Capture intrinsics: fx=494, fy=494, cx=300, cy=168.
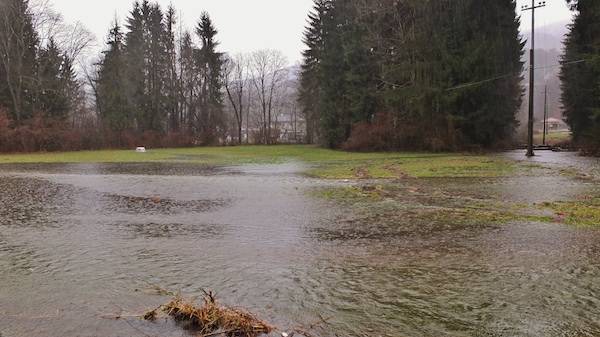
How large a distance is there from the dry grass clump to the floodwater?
165 mm

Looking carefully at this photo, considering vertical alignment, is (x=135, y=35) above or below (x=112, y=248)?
above

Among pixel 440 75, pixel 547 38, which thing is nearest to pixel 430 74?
pixel 440 75

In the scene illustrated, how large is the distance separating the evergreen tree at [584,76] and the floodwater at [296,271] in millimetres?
24094

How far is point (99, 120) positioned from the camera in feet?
185

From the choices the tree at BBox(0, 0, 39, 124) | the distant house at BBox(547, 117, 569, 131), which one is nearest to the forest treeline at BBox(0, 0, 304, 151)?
the tree at BBox(0, 0, 39, 124)

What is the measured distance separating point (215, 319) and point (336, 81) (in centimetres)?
4288

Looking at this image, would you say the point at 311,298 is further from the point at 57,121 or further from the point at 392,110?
the point at 57,121

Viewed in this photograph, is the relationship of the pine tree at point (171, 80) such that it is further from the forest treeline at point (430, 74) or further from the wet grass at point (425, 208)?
the wet grass at point (425, 208)

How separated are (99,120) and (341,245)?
179ft

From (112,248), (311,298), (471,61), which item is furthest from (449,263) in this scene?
(471,61)

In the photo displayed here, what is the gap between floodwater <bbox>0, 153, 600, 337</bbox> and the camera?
181 inches

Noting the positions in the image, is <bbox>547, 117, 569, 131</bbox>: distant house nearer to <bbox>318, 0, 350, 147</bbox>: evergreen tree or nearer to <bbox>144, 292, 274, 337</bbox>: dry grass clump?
<bbox>318, 0, 350, 147</bbox>: evergreen tree

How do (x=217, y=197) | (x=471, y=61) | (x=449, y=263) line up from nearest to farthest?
(x=449, y=263)
(x=217, y=197)
(x=471, y=61)

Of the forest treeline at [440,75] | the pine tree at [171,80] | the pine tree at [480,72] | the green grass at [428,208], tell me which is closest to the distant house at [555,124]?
the forest treeline at [440,75]
